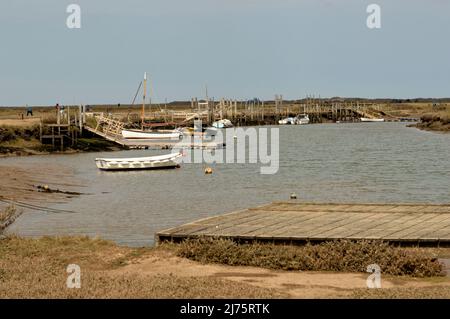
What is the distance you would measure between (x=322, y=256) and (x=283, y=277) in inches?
51.3

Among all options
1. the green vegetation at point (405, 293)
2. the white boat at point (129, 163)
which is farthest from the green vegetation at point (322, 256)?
the white boat at point (129, 163)

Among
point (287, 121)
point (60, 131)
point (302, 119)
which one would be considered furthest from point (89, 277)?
point (302, 119)

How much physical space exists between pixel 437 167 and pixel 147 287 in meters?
49.4

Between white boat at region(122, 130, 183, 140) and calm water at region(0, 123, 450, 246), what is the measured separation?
48.2ft

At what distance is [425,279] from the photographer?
1520cm

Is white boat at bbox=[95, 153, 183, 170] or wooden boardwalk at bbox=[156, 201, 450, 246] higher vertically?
wooden boardwalk at bbox=[156, 201, 450, 246]

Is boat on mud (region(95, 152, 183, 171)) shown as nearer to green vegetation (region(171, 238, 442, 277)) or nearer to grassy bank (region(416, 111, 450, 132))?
green vegetation (region(171, 238, 442, 277))

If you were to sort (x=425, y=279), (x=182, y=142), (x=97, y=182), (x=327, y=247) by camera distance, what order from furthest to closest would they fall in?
(x=182, y=142), (x=97, y=182), (x=327, y=247), (x=425, y=279)

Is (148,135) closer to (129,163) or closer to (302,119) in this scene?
(129,163)

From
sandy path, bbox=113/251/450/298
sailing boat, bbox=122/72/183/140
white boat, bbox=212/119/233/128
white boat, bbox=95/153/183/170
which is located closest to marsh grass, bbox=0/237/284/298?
sandy path, bbox=113/251/450/298

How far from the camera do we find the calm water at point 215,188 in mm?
28812

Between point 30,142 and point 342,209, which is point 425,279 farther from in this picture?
point 30,142

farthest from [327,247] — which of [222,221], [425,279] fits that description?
[222,221]

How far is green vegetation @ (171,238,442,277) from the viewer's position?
51.2 ft
